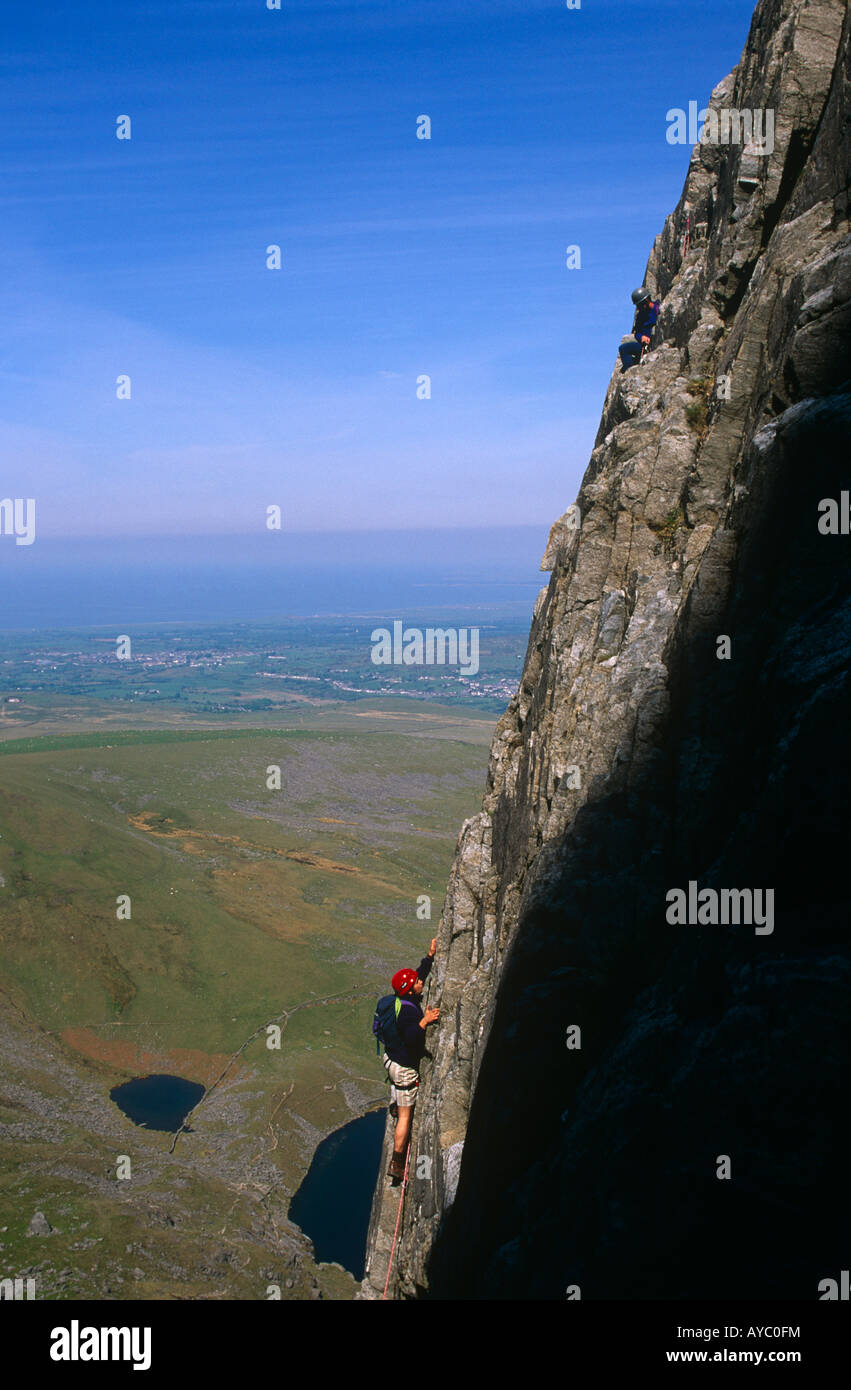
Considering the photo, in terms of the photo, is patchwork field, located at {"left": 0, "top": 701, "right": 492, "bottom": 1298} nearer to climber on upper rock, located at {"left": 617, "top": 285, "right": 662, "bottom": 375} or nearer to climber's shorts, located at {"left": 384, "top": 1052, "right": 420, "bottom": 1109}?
climber's shorts, located at {"left": 384, "top": 1052, "right": 420, "bottom": 1109}

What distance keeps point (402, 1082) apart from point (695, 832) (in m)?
15.9

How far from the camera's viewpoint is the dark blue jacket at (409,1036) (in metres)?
22.5

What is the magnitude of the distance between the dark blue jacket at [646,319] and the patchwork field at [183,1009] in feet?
194

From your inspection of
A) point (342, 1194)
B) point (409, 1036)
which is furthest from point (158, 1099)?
point (409, 1036)

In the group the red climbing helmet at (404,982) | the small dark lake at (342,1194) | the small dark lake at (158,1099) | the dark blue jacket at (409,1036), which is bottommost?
the small dark lake at (342,1194)

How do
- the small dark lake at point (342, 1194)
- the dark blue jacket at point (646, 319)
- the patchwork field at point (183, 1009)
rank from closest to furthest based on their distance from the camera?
the dark blue jacket at point (646, 319) → the patchwork field at point (183, 1009) → the small dark lake at point (342, 1194)

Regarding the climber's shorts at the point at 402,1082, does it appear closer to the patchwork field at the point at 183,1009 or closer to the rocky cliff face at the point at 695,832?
the rocky cliff face at the point at 695,832

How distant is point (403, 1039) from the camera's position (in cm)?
2266

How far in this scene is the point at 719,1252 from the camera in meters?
9.12

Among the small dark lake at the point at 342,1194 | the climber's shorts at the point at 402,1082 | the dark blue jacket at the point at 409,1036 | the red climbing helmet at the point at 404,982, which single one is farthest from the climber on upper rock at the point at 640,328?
the small dark lake at the point at 342,1194

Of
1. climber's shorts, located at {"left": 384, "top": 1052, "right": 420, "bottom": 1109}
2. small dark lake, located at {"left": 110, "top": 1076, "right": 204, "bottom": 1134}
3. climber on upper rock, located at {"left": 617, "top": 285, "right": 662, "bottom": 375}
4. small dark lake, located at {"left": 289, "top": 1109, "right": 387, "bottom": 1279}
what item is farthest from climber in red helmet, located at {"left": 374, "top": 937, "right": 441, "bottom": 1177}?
small dark lake, located at {"left": 110, "top": 1076, "right": 204, "bottom": 1134}

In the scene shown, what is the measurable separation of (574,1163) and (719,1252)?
2.72m
